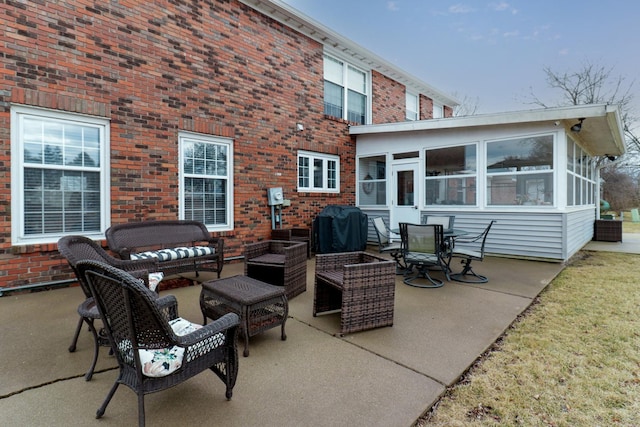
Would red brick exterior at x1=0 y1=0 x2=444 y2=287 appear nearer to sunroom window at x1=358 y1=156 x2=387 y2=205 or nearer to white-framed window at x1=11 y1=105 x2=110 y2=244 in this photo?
white-framed window at x1=11 y1=105 x2=110 y2=244

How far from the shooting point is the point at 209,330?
1.95m

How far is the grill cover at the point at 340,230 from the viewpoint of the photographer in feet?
25.2

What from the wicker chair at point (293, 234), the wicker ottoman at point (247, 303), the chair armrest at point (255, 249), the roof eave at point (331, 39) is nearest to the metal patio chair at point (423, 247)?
the chair armrest at point (255, 249)

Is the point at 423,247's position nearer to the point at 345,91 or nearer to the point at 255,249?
the point at 255,249

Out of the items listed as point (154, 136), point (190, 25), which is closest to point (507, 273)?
point (154, 136)

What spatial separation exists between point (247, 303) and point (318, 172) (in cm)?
655

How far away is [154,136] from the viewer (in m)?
5.81

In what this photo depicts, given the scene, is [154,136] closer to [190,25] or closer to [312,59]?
[190,25]

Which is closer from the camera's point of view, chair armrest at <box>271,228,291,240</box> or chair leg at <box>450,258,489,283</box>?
chair leg at <box>450,258,489,283</box>

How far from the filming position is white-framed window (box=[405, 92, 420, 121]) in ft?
42.2

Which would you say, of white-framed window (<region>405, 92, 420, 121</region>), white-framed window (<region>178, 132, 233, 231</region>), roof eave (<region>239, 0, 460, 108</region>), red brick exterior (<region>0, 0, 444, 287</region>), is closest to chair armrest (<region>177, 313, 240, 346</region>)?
red brick exterior (<region>0, 0, 444, 287</region>)

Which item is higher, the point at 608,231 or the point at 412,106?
the point at 412,106

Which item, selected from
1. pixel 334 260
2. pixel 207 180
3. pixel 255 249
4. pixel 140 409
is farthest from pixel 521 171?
pixel 140 409

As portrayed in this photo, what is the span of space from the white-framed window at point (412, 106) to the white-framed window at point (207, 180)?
8.44 metres
